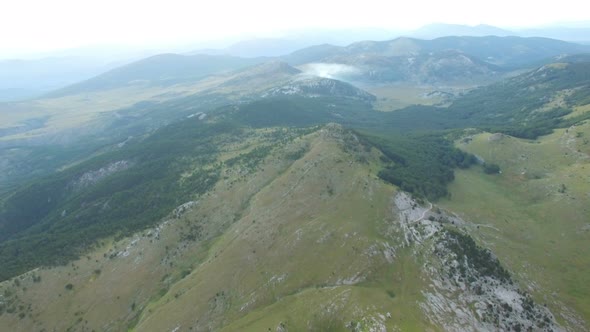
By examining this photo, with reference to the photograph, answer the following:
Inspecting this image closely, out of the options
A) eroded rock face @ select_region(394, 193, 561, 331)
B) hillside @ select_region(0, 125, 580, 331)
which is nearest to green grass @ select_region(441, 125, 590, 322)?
eroded rock face @ select_region(394, 193, 561, 331)

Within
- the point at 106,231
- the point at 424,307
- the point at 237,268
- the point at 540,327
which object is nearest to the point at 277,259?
the point at 237,268

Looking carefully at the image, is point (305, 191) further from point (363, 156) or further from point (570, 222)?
point (570, 222)

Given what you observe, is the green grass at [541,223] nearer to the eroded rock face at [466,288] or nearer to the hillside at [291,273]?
the eroded rock face at [466,288]

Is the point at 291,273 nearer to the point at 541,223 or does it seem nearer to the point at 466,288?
the point at 466,288

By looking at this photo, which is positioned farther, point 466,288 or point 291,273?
point 291,273

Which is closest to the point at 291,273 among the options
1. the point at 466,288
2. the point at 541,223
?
the point at 466,288

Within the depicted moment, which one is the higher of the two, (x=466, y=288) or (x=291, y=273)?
(x=291, y=273)

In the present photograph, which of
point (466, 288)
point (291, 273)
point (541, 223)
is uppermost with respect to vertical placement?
point (291, 273)

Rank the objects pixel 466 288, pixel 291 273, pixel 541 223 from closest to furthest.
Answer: pixel 466 288 < pixel 291 273 < pixel 541 223

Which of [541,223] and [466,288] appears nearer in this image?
[466,288]

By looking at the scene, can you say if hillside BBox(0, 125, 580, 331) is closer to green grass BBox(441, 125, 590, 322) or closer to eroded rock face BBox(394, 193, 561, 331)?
eroded rock face BBox(394, 193, 561, 331)

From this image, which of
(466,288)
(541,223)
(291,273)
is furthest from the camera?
(541,223)

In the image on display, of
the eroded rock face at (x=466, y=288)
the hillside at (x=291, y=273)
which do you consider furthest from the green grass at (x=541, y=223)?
the hillside at (x=291, y=273)
